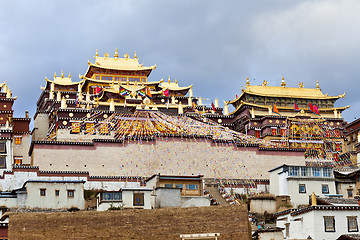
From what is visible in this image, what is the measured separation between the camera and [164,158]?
5944 cm

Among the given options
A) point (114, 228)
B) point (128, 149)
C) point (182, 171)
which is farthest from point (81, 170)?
point (114, 228)

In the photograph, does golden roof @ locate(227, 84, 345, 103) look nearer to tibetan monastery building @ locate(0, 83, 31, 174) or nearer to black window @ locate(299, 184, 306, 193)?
tibetan monastery building @ locate(0, 83, 31, 174)

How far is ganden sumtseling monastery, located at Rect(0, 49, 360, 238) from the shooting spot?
51125mm

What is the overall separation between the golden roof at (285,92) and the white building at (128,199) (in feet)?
146

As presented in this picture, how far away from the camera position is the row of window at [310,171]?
169ft

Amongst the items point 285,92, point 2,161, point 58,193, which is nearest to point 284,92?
point 285,92

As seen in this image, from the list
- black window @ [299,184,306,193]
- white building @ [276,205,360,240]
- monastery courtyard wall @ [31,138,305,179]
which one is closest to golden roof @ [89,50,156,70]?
monastery courtyard wall @ [31,138,305,179]

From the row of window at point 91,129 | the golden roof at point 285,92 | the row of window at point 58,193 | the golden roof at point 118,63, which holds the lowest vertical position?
the row of window at point 58,193

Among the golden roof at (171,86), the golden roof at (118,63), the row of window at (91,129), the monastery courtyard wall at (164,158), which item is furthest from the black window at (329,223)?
the golden roof at (118,63)

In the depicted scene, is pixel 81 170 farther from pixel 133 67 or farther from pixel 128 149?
pixel 133 67

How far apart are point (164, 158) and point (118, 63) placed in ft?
98.3

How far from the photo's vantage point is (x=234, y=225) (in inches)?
1238

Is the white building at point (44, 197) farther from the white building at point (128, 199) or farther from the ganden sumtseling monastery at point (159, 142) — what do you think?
the white building at point (128, 199)

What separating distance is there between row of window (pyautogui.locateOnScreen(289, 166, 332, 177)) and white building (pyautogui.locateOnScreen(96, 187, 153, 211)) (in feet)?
49.3
